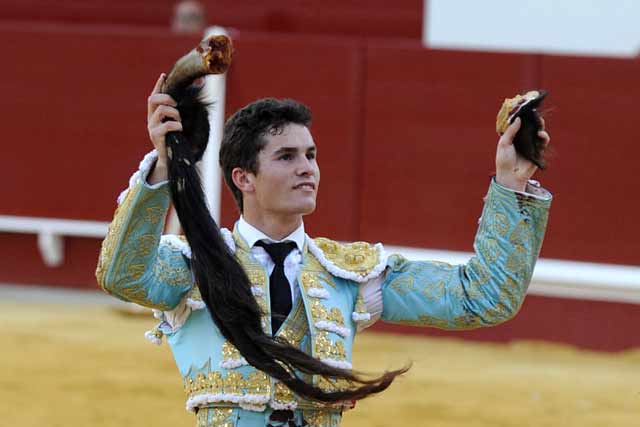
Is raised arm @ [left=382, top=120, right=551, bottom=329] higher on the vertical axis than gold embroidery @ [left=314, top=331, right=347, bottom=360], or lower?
higher

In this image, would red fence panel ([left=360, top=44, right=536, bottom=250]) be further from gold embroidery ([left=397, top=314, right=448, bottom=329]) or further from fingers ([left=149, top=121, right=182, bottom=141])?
fingers ([left=149, top=121, right=182, bottom=141])

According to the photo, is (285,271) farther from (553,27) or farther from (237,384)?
(553,27)

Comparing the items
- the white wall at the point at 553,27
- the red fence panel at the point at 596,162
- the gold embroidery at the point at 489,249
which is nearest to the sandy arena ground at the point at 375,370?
the red fence panel at the point at 596,162

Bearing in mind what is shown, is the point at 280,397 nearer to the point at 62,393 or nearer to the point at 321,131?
the point at 62,393

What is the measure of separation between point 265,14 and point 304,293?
7.54 metres

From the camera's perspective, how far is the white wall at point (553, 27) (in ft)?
27.8

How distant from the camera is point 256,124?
108 inches

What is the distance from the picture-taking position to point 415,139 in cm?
810

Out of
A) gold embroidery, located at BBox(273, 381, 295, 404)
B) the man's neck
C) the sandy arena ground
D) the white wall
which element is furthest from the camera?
the white wall

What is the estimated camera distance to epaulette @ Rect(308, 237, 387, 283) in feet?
9.11

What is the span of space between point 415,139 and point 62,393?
2.97 metres

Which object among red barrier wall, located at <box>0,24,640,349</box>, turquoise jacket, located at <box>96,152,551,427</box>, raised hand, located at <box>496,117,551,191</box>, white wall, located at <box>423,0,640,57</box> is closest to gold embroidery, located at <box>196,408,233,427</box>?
turquoise jacket, located at <box>96,152,551,427</box>

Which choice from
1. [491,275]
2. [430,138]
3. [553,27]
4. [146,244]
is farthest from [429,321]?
[553,27]

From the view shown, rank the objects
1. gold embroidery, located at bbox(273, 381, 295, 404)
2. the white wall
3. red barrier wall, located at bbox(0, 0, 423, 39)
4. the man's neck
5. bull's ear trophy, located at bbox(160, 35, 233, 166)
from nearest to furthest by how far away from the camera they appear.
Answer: bull's ear trophy, located at bbox(160, 35, 233, 166) → gold embroidery, located at bbox(273, 381, 295, 404) → the man's neck → the white wall → red barrier wall, located at bbox(0, 0, 423, 39)
